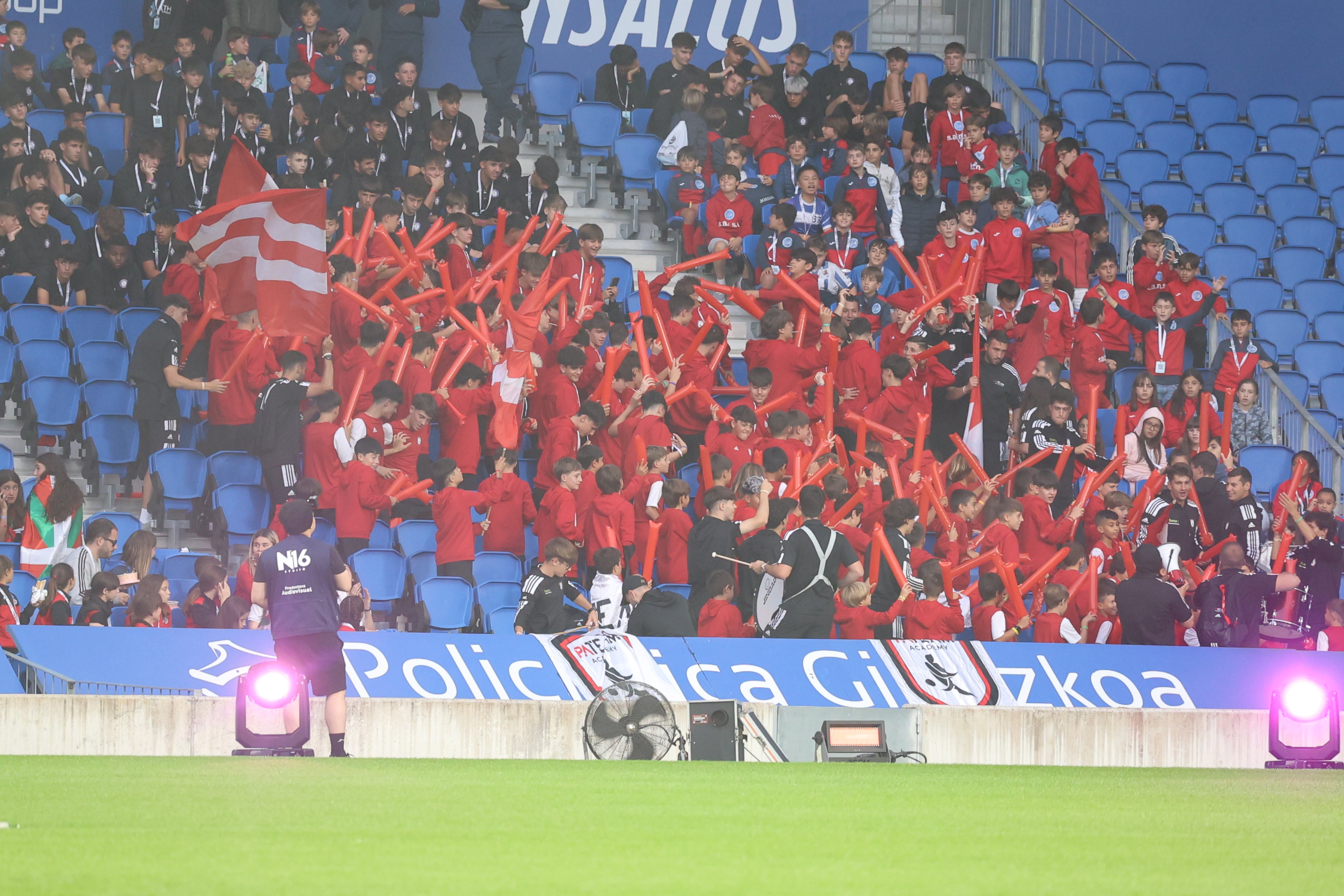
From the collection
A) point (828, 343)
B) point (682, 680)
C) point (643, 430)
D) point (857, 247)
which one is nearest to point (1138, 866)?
point (682, 680)

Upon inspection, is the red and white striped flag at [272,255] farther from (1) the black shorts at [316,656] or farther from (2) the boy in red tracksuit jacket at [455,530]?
(1) the black shorts at [316,656]

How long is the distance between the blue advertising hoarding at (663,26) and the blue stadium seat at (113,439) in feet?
24.4

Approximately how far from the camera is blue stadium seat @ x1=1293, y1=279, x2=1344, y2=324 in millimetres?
17922

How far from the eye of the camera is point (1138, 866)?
548cm

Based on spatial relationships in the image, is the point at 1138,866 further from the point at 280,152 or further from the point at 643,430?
the point at 280,152

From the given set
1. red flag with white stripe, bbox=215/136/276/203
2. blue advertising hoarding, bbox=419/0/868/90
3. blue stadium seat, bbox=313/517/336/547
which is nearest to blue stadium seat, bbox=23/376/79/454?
red flag with white stripe, bbox=215/136/276/203

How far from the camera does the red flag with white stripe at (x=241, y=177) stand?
573 inches

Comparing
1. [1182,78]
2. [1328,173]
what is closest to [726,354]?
[1182,78]

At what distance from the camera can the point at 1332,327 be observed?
17.5 metres

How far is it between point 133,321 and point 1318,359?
37.2ft

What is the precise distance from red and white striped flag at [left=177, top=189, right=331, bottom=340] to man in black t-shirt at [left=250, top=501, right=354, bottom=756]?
184 inches

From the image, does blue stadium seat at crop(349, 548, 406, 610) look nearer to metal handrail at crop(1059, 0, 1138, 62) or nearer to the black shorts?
the black shorts

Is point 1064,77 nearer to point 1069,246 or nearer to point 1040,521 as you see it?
point 1069,246

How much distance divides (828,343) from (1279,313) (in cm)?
544
